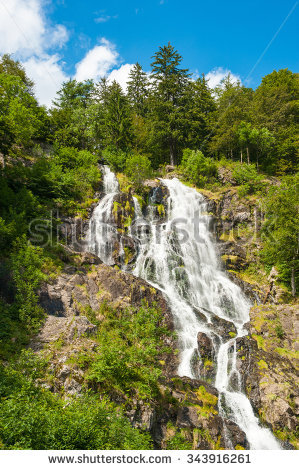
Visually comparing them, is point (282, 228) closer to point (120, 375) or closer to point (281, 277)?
point (281, 277)

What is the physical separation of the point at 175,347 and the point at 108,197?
1540 cm

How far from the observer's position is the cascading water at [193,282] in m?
11.5

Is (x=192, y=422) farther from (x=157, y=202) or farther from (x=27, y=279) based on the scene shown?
(x=157, y=202)

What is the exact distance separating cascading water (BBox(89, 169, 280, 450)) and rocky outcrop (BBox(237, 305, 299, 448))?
0.47 metres

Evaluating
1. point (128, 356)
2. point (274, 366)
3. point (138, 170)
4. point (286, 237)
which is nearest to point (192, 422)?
point (128, 356)

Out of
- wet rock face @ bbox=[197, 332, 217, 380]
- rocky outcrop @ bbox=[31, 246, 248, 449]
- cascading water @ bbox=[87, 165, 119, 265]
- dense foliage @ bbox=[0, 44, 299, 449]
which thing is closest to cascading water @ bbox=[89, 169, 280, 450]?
cascading water @ bbox=[87, 165, 119, 265]

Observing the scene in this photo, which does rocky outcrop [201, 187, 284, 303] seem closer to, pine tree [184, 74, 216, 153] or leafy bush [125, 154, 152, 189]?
leafy bush [125, 154, 152, 189]

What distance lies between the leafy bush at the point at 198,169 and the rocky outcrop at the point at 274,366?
60.8 feet

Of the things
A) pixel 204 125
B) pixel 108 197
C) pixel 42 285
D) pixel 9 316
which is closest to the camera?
pixel 9 316

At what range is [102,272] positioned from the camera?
15672 millimetres

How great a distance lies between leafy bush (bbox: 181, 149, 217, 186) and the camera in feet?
100
